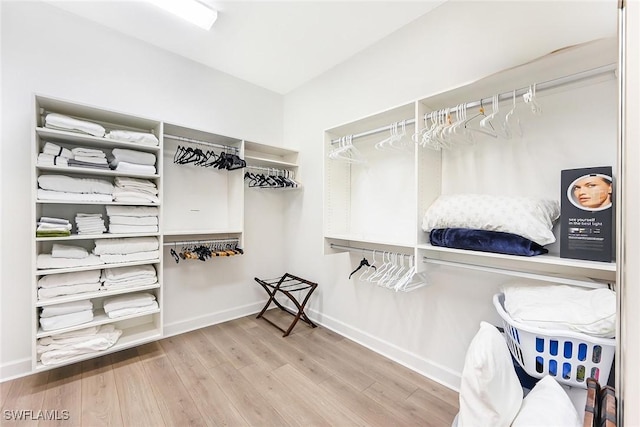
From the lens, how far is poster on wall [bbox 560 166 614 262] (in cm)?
109

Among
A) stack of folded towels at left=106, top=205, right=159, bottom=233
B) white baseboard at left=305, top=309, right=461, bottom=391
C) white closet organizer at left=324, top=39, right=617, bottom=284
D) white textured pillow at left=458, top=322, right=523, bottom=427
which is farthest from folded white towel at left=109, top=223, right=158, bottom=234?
white textured pillow at left=458, top=322, right=523, bottom=427

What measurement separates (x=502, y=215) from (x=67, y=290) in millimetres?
2835

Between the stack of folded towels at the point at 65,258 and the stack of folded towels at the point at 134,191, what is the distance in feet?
1.48

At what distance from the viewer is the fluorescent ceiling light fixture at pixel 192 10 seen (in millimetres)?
1942

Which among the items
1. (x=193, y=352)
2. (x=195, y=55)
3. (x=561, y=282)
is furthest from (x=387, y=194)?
(x=195, y=55)

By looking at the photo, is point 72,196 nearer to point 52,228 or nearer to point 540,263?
point 52,228

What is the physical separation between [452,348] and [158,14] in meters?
3.44

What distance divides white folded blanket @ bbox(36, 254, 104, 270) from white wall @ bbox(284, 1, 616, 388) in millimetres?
1919

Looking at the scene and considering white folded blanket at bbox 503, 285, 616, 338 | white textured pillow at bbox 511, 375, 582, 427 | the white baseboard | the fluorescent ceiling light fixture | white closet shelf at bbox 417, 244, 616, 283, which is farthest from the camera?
the fluorescent ceiling light fixture

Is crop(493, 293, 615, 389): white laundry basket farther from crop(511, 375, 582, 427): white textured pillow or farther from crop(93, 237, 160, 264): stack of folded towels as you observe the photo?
crop(93, 237, 160, 264): stack of folded towels

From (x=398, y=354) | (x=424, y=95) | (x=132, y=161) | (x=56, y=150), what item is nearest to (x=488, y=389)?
(x=398, y=354)

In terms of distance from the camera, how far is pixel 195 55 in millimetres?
2607

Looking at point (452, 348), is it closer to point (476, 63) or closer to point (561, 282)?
point (561, 282)

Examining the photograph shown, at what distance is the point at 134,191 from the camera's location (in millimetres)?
2068
